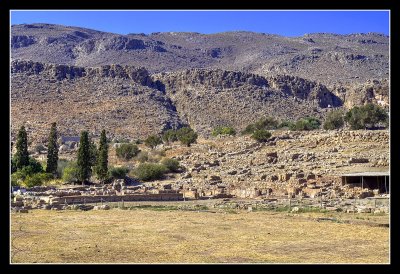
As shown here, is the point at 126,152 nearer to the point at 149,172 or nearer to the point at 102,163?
the point at 149,172

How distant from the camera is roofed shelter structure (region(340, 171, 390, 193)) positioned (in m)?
31.5

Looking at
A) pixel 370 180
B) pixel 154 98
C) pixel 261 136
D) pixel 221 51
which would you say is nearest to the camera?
pixel 370 180

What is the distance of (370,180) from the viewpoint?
3291cm

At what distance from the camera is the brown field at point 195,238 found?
13.6 metres

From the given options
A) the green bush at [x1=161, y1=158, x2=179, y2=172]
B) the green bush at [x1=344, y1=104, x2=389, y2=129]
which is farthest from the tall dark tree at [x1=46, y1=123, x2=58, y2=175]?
the green bush at [x1=344, y1=104, x2=389, y2=129]

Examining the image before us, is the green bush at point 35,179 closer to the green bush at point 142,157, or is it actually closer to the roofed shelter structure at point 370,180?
the green bush at point 142,157

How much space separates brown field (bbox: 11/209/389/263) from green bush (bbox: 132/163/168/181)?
1956 cm

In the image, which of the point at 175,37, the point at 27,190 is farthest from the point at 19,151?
the point at 175,37

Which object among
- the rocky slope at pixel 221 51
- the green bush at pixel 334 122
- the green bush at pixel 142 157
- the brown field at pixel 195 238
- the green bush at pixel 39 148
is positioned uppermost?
the rocky slope at pixel 221 51

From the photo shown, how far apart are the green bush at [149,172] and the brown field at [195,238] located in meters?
19.6

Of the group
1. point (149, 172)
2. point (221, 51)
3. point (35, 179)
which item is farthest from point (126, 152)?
point (221, 51)

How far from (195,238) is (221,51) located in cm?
15130

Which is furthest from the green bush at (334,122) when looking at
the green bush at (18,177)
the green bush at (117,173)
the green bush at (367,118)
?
the green bush at (18,177)
